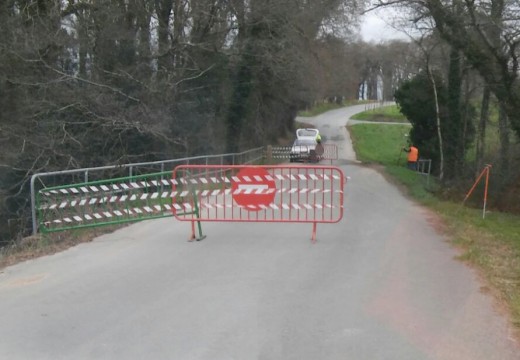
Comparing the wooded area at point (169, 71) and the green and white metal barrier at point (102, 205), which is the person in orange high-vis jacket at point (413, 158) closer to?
the wooded area at point (169, 71)

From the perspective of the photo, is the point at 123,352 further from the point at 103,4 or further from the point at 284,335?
the point at 103,4

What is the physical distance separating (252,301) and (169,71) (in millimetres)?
16425

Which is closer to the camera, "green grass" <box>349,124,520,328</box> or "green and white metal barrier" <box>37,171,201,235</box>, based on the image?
"green grass" <box>349,124,520,328</box>

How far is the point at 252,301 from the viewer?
6246mm

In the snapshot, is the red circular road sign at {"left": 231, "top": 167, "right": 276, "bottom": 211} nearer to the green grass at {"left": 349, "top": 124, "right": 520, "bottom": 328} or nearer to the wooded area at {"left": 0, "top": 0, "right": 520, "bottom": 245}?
the green grass at {"left": 349, "top": 124, "right": 520, "bottom": 328}

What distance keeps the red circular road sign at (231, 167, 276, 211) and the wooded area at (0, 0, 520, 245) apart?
21.1ft

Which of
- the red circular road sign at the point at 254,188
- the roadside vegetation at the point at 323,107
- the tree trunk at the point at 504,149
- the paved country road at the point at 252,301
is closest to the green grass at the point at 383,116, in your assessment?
the roadside vegetation at the point at 323,107

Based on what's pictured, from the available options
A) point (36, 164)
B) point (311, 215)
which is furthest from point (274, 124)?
point (311, 215)

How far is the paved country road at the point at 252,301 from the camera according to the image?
5.03 meters

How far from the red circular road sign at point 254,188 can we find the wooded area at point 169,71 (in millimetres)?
6438

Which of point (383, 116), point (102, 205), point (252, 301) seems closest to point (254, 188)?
point (102, 205)

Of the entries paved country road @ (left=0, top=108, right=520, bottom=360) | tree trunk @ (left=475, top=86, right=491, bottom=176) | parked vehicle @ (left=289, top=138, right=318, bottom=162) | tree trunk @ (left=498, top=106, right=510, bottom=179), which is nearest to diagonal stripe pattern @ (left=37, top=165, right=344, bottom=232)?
paved country road @ (left=0, top=108, right=520, bottom=360)

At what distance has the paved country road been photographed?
503cm

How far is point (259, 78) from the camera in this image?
27.9 meters
